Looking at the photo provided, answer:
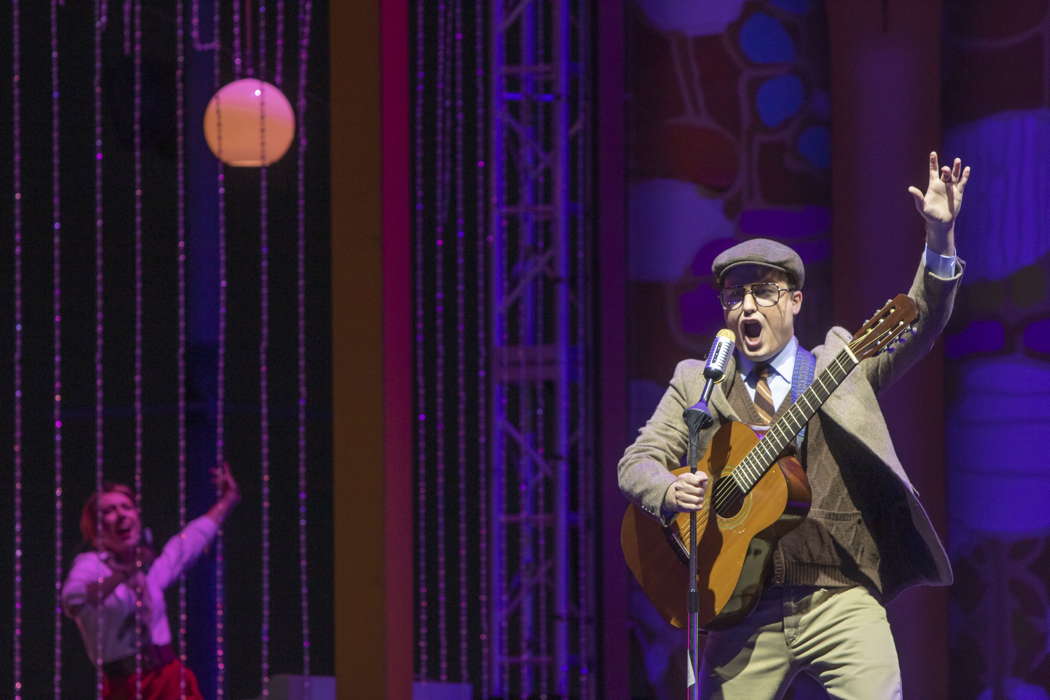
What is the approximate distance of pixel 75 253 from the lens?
6.12m

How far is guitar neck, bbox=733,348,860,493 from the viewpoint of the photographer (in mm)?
3074

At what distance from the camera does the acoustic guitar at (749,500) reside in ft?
10.1

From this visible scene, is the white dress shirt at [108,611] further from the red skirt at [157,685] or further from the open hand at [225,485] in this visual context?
the open hand at [225,485]

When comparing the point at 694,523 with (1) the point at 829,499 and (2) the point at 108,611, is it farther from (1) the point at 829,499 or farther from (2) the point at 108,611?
(2) the point at 108,611

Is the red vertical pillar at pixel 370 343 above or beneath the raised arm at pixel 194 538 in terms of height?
above

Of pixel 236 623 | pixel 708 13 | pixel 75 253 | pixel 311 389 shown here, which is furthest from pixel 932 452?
pixel 75 253

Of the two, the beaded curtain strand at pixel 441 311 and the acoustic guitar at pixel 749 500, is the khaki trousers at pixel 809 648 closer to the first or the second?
the acoustic guitar at pixel 749 500

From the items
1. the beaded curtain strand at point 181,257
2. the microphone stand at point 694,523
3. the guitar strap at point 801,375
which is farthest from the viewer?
the beaded curtain strand at point 181,257

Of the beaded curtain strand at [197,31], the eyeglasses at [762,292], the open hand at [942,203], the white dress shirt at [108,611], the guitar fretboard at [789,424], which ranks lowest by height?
the white dress shirt at [108,611]

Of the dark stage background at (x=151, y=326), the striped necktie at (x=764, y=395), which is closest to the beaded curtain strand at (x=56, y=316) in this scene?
the dark stage background at (x=151, y=326)

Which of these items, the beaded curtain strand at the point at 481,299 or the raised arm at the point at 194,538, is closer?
the beaded curtain strand at the point at 481,299

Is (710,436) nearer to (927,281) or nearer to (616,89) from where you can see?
(927,281)

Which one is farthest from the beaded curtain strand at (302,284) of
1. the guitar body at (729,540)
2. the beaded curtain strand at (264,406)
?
the guitar body at (729,540)

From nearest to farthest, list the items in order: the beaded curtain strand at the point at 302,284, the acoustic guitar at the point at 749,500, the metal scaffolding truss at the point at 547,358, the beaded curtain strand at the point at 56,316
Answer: the acoustic guitar at the point at 749,500 < the metal scaffolding truss at the point at 547,358 < the beaded curtain strand at the point at 302,284 < the beaded curtain strand at the point at 56,316
